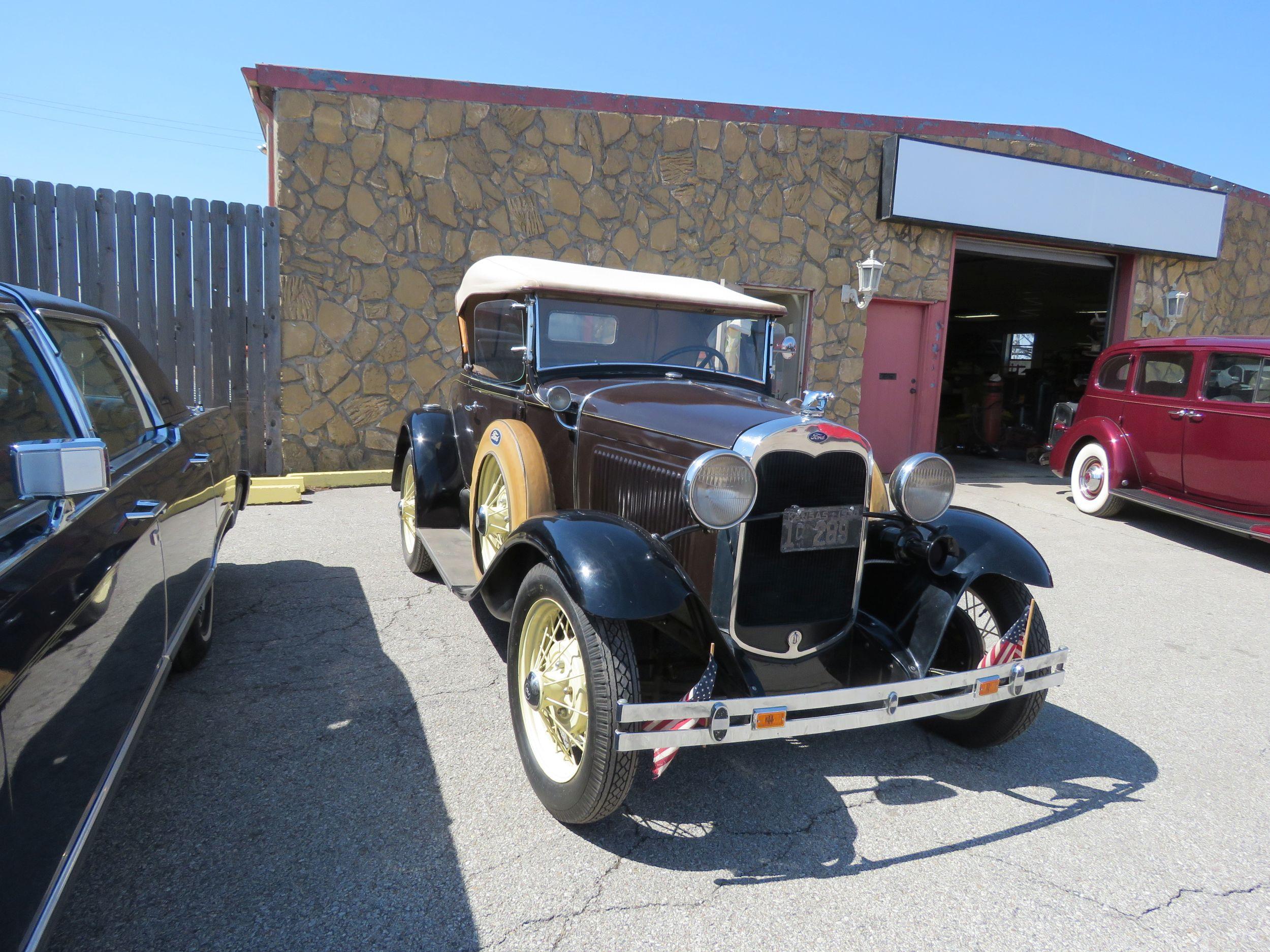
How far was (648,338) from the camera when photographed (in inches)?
152

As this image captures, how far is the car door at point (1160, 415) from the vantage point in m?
6.68

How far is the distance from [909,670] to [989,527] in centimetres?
67

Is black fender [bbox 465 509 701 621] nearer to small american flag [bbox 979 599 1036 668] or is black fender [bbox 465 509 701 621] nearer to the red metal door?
small american flag [bbox 979 599 1036 668]

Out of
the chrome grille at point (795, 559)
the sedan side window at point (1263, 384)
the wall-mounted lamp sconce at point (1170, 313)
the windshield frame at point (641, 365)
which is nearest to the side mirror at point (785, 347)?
the windshield frame at point (641, 365)

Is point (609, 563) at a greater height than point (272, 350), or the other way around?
point (272, 350)

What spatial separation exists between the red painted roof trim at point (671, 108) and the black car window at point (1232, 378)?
432 centimetres

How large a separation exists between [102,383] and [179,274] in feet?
16.1

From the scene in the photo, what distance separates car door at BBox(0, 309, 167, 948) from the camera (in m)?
1.39

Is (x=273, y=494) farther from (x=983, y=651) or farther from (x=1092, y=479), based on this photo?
(x=1092, y=479)

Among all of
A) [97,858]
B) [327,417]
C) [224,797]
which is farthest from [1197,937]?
[327,417]

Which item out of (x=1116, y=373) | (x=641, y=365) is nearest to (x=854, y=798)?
(x=641, y=365)

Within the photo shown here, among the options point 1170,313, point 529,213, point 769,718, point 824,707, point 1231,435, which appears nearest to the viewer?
point 769,718

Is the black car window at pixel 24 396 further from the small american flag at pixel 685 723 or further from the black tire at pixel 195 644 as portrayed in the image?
the small american flag at pixel 685 723

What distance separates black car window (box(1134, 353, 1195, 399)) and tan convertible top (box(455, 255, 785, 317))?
15.6 ft
